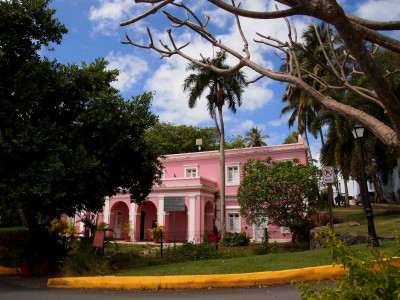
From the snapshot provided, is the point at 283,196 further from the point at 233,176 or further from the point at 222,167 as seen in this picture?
the point at 233,176

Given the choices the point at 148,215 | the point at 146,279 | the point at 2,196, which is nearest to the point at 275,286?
the point at 146,279

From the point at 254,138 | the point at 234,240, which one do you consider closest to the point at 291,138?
the point at 254,138

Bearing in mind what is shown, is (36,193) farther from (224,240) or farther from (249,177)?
(224,240)

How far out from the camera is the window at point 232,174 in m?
31.2

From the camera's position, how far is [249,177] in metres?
20.4

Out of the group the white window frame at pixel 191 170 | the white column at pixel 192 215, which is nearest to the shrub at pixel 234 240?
the white column at pixel 192 215

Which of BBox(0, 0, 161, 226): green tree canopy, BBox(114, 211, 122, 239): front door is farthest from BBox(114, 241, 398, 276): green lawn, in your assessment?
BBox(114, 211, 122, 239): front door

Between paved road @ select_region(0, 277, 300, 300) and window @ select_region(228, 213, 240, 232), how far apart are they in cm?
2119

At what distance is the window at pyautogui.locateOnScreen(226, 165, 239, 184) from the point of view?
102ft

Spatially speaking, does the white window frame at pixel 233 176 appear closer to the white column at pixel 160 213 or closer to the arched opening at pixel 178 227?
the arched opening at pixel 178 227

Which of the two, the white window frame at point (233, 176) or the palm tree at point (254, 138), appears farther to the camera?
the palm tree at point (254, 138)

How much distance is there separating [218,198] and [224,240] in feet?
27.0

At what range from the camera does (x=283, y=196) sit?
19109 mm

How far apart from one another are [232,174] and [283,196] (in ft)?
40.8
